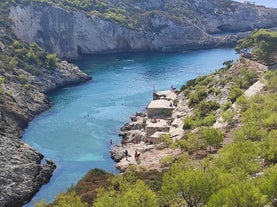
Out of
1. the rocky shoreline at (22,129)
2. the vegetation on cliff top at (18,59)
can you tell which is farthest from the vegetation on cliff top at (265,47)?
the vegetation on cliff top at (18,59)

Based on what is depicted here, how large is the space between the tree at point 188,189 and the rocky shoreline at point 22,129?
3406 centimetres

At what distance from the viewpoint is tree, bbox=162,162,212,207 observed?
37.7 meters

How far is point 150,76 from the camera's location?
14975 cm

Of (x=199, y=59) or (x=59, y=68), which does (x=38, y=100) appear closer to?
(x=59, y=68)

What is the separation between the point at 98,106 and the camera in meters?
116

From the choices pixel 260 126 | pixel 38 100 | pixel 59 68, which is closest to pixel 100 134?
pixel 38 100

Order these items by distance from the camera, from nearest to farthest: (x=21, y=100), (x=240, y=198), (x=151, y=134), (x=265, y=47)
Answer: (x=240, y=198)
(x=151, y=134)
(x=265, y=47)
(x=21, y=100)

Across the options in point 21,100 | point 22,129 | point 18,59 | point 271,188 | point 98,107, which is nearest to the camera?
point 271,188

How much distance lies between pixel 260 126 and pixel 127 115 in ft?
170

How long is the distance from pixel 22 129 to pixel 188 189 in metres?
66.3

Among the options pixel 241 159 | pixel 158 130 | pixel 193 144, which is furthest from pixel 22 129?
pixel 241 159

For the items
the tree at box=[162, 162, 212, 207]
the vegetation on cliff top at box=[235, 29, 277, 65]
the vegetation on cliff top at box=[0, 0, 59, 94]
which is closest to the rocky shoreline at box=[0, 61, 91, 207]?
the vegetation on cliff top at box=[0, 0, 59, 94]

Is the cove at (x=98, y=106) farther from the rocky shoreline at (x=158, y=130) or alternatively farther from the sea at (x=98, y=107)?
the rocky shoreline at (x=158, y=130)

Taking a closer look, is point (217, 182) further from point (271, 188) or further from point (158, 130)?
point (158, 130)
